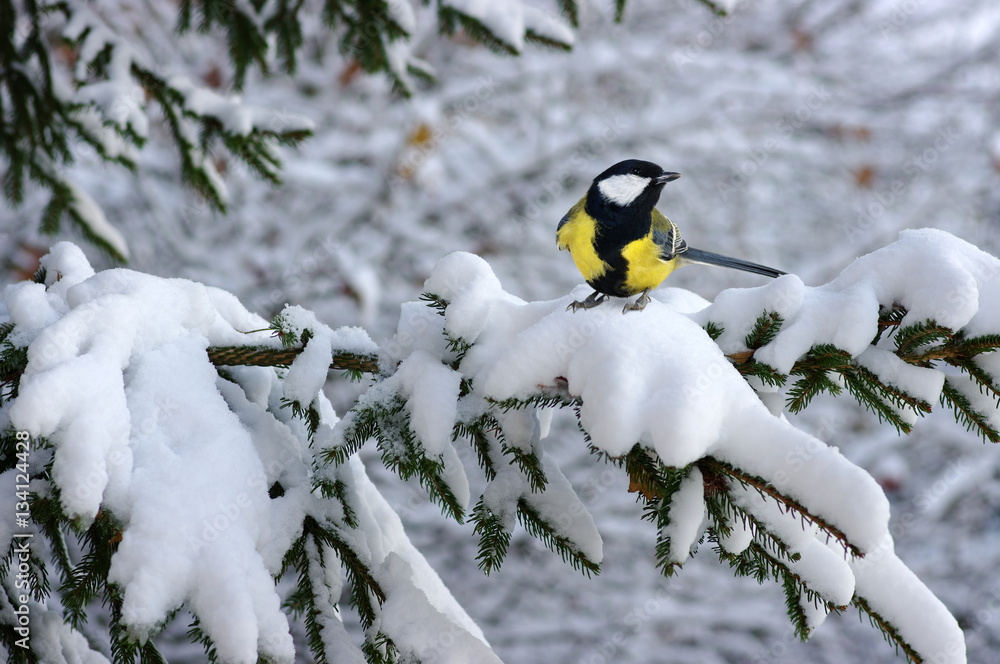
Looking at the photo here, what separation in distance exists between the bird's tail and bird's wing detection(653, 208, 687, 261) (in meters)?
0.05

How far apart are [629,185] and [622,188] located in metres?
0.02

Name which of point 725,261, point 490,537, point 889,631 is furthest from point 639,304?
point 889,631

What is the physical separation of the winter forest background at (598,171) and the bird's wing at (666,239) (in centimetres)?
321

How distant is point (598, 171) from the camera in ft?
20.9

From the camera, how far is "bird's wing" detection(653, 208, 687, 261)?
1.75 metres

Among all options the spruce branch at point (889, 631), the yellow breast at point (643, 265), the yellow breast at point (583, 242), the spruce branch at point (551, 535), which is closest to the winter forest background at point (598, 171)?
the yellow breast at point (583, 242)

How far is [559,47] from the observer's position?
2.49 metres

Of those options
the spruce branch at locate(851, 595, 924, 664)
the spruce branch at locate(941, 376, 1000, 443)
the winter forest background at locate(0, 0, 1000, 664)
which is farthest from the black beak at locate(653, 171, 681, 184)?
the winter forest background at locate(0, 0, 1000, 664)

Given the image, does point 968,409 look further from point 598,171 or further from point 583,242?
point 598,171

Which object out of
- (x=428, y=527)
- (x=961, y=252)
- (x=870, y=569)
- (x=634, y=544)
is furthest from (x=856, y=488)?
(x=634, y=544)

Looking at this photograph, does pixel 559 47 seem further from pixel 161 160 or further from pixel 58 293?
pixel 161 160

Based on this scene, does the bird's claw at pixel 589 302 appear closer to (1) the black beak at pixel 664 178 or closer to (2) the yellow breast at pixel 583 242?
(2) the yellow breast at pixel 583 242

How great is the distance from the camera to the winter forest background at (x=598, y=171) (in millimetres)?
5078

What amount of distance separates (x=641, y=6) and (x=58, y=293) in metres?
6.57
